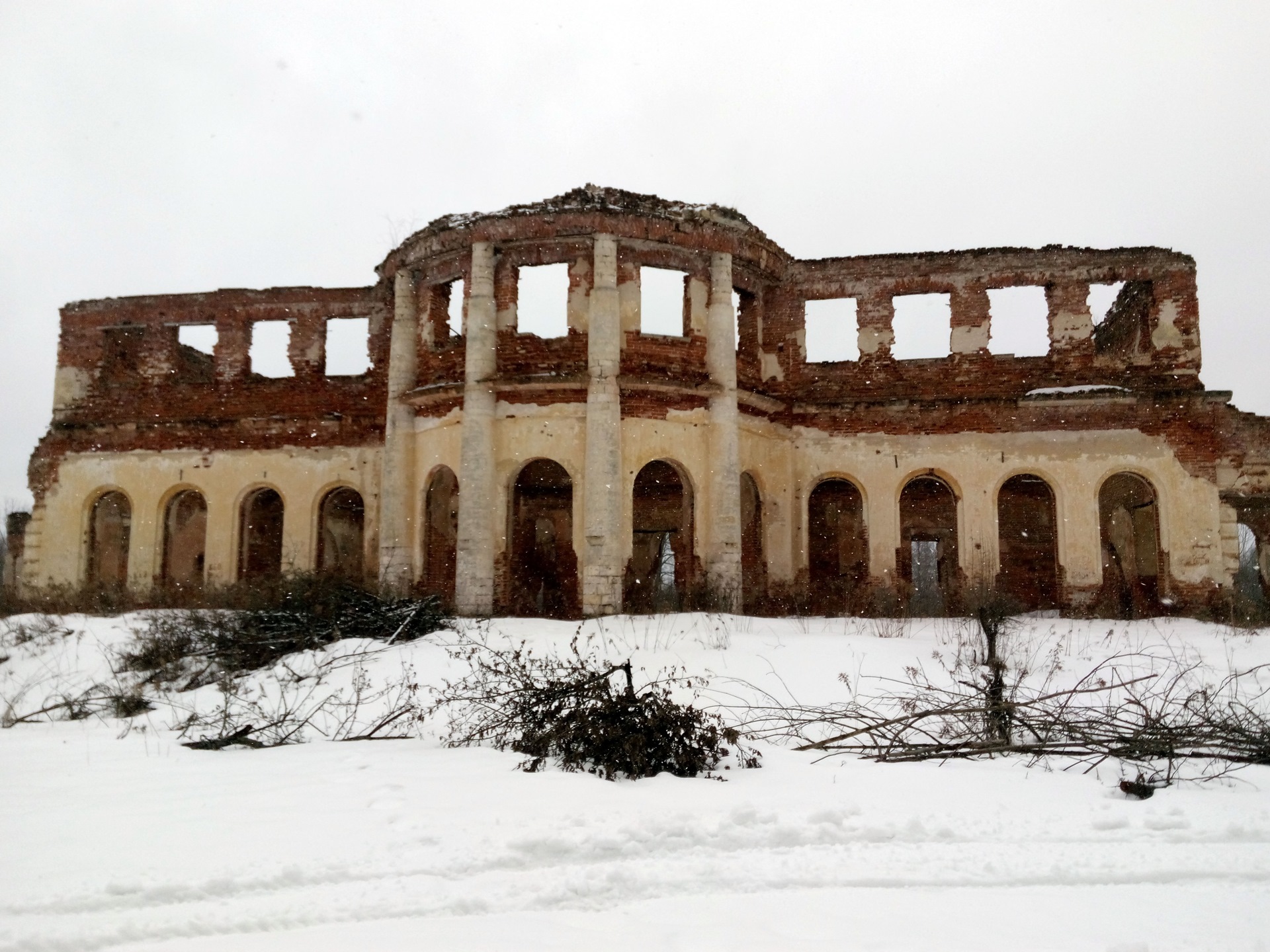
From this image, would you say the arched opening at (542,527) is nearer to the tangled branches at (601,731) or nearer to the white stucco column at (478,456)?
the white stucco column at (478,456)

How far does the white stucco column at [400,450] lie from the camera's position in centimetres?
1489

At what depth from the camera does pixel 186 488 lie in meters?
18.1

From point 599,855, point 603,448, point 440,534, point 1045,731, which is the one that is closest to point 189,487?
point 440,534

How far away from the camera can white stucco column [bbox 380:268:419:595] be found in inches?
586

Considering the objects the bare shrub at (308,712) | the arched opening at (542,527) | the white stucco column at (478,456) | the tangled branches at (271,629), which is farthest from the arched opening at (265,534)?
the bare shrub at (308,712)

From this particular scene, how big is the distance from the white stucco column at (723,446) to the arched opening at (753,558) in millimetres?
592

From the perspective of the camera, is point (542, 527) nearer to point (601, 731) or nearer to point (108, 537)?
point (108, 537)

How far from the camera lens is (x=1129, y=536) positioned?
20.0 metres

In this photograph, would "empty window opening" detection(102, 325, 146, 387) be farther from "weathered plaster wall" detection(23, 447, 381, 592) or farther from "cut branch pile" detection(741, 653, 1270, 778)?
"cut branch pile" detection(741, 653, 1270, 778)

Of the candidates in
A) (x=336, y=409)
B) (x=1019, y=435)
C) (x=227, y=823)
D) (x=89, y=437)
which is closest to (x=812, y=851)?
(x=227, y=823)

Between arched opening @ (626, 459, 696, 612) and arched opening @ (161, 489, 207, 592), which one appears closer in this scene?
arched opening @ (626, 459, 696, 612)

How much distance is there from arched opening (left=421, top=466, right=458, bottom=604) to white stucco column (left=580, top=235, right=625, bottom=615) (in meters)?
2.59

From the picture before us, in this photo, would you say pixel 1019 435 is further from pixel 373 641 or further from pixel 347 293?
pixel 347 293

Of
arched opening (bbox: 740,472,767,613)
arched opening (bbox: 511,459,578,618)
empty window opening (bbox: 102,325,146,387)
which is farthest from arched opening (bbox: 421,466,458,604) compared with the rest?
empty window opening (bbox: 102,325,146,387)
